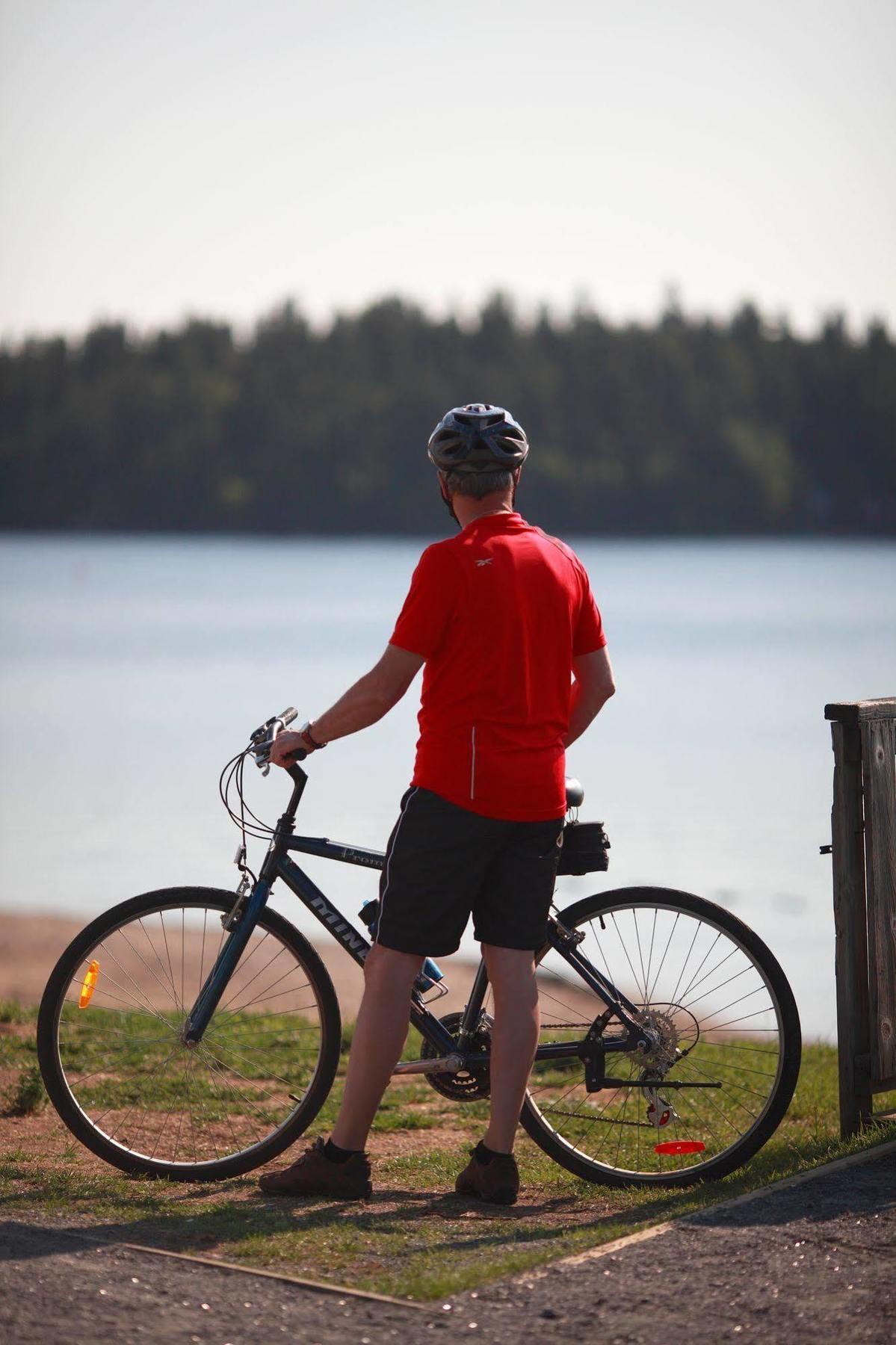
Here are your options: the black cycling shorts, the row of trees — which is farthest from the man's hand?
the row of trees

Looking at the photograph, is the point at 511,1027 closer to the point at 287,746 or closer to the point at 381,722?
the point at 287,746

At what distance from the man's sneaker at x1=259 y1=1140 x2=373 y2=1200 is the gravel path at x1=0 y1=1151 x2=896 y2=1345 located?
636mm

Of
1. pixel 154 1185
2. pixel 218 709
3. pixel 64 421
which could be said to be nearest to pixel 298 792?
pixel 154 1185

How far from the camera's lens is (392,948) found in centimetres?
430

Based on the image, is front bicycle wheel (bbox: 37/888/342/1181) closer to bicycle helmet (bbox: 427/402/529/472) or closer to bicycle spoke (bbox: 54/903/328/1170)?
bicycle spoke (bbox: 54/903/328/1170)

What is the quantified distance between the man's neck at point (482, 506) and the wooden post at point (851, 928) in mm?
1250

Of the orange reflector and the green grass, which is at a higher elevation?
the orange reflector

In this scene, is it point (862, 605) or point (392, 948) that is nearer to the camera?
point (392, 948)

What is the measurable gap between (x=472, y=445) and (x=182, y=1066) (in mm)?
Answer: 2584

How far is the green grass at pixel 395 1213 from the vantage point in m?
3.82

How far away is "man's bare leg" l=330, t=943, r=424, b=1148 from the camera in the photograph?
4.31 meters

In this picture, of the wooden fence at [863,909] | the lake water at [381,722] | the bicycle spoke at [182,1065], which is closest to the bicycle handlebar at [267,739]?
the bicycle spoke at [182,1065]

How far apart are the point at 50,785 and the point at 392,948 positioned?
29.0 metres

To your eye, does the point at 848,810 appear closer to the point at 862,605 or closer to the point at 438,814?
the point at 438,814
